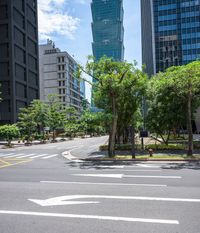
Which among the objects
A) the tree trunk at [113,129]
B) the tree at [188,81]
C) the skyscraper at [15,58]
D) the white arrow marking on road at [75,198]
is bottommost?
the white arrow marking on road at [75,198]

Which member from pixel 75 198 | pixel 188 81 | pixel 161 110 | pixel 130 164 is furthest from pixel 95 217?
pixel 161 110

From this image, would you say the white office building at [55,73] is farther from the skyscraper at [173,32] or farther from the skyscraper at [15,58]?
Result: the skyscraper at [173,32]

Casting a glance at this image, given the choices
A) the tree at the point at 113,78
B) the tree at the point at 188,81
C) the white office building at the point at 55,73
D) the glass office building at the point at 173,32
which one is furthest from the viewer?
the white office building at the point at 55,73

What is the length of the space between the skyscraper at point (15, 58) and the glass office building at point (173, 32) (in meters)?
41.8

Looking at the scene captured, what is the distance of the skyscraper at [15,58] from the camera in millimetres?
73000

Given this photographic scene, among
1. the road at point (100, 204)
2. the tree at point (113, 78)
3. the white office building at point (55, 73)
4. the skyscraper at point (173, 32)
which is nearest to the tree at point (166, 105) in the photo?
the tree at point (113, 78)

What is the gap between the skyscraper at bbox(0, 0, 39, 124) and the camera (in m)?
73.0

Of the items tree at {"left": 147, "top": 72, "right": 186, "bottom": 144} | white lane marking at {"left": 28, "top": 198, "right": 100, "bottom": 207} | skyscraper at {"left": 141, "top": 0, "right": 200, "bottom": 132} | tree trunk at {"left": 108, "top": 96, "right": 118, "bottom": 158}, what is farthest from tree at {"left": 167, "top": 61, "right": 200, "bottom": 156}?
skyscraper at {"left": 141, "top": 0, "right": 200, "bottom": 132}

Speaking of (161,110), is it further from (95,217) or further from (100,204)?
(95,217)

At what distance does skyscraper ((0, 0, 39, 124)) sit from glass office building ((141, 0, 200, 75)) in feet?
137

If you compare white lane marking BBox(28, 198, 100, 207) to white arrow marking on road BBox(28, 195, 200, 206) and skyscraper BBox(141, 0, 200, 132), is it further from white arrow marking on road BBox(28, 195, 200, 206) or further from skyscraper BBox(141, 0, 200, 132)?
skyscraper BBox(141, 0, 200, 132)

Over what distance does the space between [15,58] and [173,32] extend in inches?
2123

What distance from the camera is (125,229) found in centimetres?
634

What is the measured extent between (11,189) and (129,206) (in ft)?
16.3
